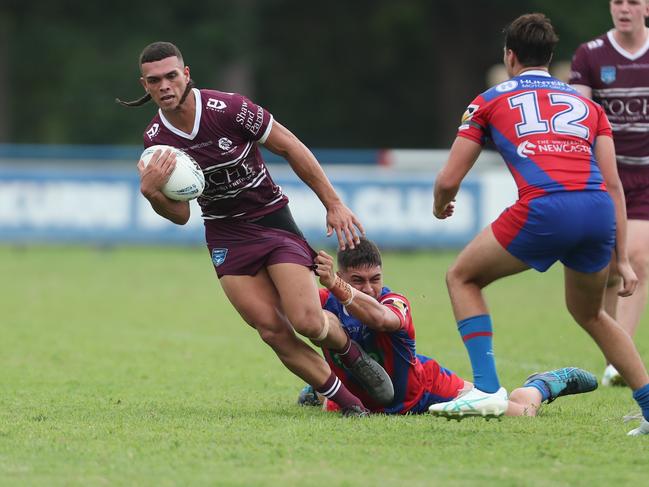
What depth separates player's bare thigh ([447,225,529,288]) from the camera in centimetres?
573

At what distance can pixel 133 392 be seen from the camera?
7.86 m

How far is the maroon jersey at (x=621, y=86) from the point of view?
8344 millimetres

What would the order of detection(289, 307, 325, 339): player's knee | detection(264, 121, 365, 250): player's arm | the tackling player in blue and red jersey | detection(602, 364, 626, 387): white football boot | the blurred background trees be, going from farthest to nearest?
the blurred background trees < detection(602, 364, 626, 387): white football boot < detection(264, 121, 365, 250): player's arm < detection(289, 307, 325, 339): player's knee < the tackling player in blue and red jersey

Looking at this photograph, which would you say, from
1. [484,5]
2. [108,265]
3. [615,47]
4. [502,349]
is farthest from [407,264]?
[484,5]

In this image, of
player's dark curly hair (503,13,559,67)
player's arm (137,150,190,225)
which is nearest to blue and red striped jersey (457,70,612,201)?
player's dark curly hair (503,13,559,67)

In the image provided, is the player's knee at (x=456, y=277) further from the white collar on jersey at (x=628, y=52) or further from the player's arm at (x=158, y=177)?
the white collar on jersey at (x=628, y=52)

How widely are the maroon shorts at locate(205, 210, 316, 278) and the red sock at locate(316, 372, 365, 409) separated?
65 centimetres

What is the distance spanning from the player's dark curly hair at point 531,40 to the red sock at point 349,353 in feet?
5.95

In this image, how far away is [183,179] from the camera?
6.38 meters

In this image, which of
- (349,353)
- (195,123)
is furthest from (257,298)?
(195,123)

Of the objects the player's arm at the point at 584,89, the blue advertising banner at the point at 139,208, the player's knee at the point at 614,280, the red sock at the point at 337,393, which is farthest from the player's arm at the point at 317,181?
the blue advertising banner at the point at 139,208

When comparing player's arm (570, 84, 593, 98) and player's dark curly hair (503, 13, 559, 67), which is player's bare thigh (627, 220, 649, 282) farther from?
player's dark curly hair (503, 13, 559, 67)

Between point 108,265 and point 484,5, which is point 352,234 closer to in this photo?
point 108,265

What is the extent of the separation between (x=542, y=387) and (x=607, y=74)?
8.49 feet
